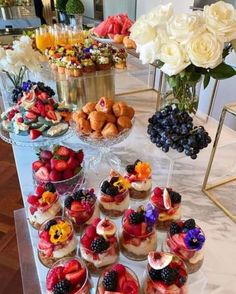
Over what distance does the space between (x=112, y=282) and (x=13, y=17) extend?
3.62m

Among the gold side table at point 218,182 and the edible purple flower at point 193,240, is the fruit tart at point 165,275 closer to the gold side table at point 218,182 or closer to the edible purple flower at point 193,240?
the edible purple flower at point 193,240

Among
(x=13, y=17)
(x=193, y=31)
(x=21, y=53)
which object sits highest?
(x=193, y=31)

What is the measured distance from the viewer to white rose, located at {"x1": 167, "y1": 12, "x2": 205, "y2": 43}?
60 cm

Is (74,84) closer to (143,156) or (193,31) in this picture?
(143,156)

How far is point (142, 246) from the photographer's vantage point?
22.9 inches

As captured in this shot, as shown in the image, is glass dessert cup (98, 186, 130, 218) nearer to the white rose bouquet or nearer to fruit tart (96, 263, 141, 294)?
fruit tart (96, 263, 141, 294)

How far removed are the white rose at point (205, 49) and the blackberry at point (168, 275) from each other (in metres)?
0.44

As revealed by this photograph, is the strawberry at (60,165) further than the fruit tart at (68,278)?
Yes

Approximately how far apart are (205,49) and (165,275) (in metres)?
0.47

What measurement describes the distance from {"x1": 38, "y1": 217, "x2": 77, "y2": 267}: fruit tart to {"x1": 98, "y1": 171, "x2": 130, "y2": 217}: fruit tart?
0.38 feet

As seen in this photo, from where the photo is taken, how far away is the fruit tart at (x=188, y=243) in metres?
0.54

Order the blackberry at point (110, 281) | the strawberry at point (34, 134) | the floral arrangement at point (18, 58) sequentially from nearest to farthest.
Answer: the blackberry at point (110, 281) → the strawberry at point (34, 134) → the floral arrangement at point (18, 58)

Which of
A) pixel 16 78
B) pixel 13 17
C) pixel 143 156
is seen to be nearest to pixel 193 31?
Result: pixel 143 156

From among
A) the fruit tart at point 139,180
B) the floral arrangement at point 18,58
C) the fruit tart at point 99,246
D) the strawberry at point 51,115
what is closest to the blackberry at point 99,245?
the fruit tart at point 99,246
